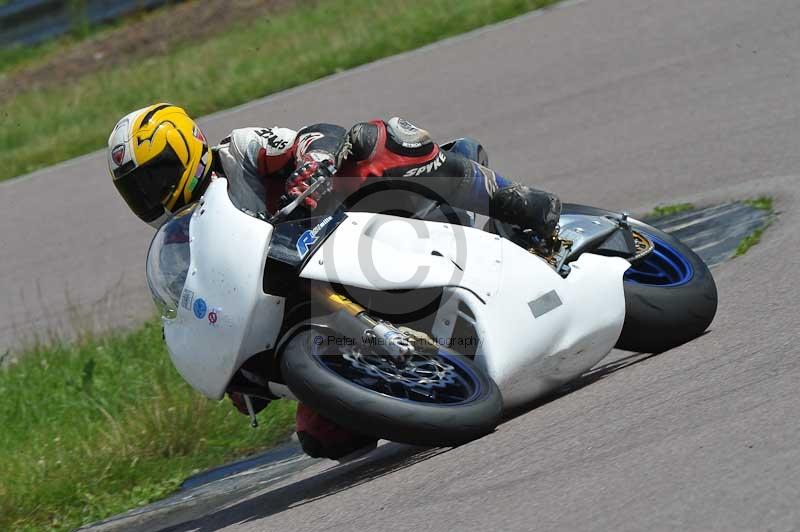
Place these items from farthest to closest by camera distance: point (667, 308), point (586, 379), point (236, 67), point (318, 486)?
1. point (236, 67)
2. point (586, 379)
3. point (667, 308)
4. point (318, 486)

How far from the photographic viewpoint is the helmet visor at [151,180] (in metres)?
4.51

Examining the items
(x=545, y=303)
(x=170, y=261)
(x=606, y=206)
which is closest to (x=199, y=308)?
(x=170, y=261)

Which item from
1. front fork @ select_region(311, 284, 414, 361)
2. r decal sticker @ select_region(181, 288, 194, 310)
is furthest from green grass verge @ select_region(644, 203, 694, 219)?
r decal sticker @ select_region(181, 288, 194, 310)

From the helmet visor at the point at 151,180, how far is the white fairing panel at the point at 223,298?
0.26 metres

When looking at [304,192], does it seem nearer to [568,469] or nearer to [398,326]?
[398,326]

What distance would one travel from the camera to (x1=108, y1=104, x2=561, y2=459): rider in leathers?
4504 mm

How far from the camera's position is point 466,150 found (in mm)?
5172

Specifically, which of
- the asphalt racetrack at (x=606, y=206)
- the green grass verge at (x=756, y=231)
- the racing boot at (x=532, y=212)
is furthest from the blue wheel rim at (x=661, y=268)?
the green grass verge at (x=756, y=231)

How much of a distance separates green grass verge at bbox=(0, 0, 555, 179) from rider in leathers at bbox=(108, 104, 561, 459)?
6.33 m

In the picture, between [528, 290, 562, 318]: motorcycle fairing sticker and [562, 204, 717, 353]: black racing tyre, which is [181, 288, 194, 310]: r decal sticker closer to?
[528, 290, 562, 318]: motorcycle fairing sticker

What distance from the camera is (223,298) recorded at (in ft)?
13.6

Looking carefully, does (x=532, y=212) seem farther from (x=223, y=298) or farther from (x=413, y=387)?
(x=223, y=298)

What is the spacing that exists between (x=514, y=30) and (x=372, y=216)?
726cm

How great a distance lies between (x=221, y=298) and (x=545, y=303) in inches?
45.9
